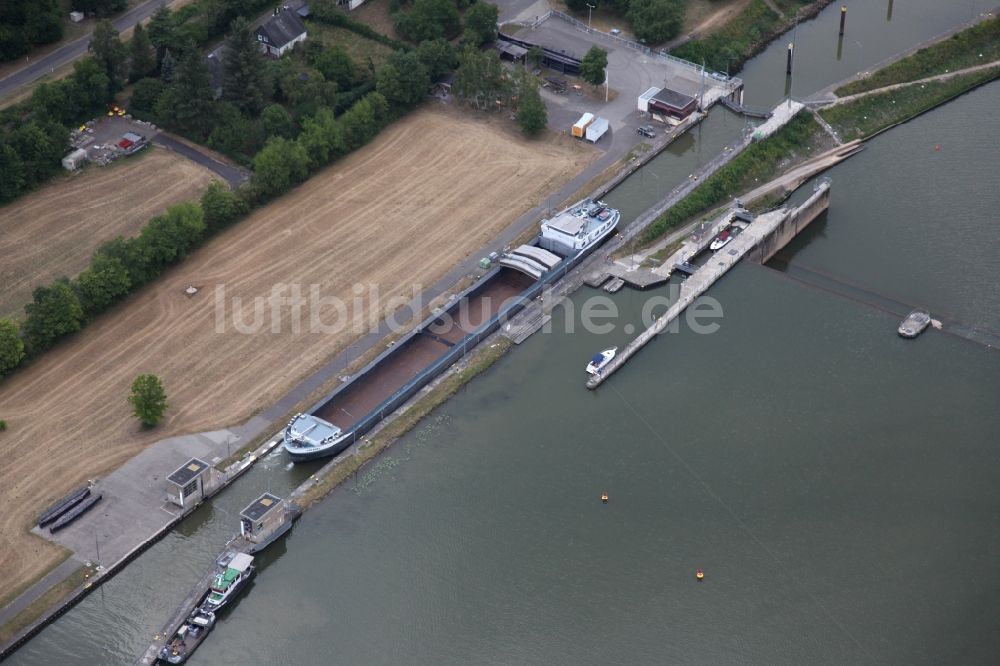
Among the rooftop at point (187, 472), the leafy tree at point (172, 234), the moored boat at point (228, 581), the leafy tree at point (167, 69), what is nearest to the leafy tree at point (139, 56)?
the leafy tree at point (167, 69)

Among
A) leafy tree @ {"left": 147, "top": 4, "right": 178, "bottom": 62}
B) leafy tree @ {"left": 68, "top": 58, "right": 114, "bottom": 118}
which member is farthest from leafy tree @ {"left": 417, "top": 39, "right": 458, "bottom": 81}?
leafy tree @ {"left": 68, "top": 58, "right": 114, "bottom": 118}

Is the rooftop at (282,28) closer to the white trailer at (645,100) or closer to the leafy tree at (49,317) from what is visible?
the white trailer at (645,100)

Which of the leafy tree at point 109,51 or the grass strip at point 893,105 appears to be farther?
the grass strip at point 893,105

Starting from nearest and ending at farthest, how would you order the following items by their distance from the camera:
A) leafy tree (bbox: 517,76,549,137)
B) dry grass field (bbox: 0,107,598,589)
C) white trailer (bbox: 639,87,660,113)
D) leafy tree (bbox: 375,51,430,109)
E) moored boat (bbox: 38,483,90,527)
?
moored boat (bbox: 38,483,90,527) < dry grass field (bbox: 0,107,598,589) < leafy tree (bbox: 517,76,549,137) < leafy tree (bbox: 375,51,430,109) < white trailer (bbox: 639,87,660,113)

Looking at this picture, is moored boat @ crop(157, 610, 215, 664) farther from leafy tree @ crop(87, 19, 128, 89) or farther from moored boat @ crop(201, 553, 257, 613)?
leafy tree @ crop(87, 19, 128, 89)

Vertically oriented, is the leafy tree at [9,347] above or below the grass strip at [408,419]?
above

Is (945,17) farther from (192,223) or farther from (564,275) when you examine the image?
(192,223)
